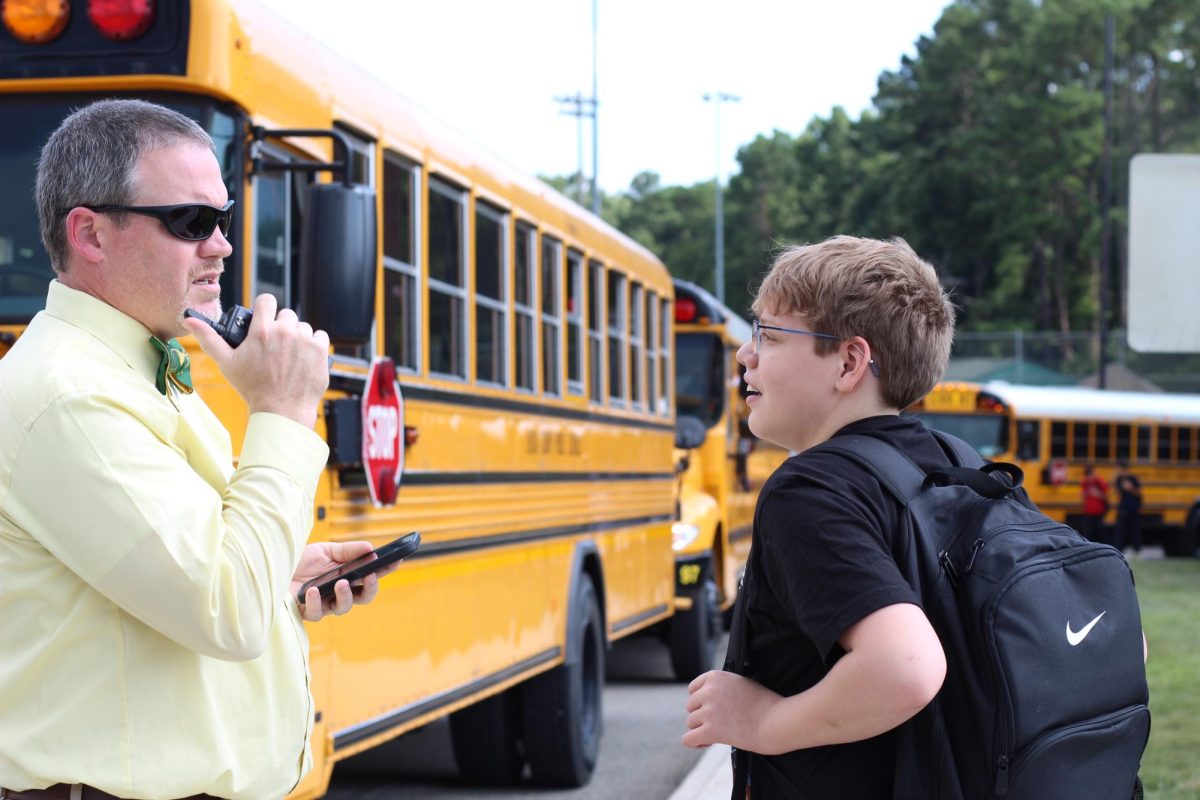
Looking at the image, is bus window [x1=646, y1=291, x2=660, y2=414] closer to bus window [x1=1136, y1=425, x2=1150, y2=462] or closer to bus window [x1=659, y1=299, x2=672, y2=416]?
bus window [x1=659, y1=299, x2=672, y2=416]

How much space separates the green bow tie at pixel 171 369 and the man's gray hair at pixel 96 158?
18 centimetres

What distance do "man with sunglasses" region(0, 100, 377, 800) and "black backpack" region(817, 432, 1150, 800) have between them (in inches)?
30.8

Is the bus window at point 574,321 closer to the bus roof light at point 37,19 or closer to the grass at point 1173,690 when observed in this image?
the grass at point 1173,690

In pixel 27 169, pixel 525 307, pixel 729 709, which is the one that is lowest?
pixel 729 709

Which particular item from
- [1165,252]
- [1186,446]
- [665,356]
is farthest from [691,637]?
[1186,446]

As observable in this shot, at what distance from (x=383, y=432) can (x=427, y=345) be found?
0.68 metres

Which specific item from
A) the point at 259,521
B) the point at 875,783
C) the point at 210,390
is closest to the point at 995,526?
the point at 875,783

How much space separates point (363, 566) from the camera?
2.75 m

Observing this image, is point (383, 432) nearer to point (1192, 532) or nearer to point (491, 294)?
point (491, 294)

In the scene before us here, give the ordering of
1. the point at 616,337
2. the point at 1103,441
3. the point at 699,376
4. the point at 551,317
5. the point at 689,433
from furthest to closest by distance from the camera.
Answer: the point at 1103,441 < the point at 699,376 < the point at 689,433 < the point at 616,337 < the point at 551,317

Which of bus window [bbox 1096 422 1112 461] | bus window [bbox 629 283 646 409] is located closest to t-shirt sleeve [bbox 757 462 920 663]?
bus window [bbox 629 283 646 409]

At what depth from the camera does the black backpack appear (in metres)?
2.18

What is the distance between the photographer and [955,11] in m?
63.0

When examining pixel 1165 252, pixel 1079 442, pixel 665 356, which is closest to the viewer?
pixel 1165 252
